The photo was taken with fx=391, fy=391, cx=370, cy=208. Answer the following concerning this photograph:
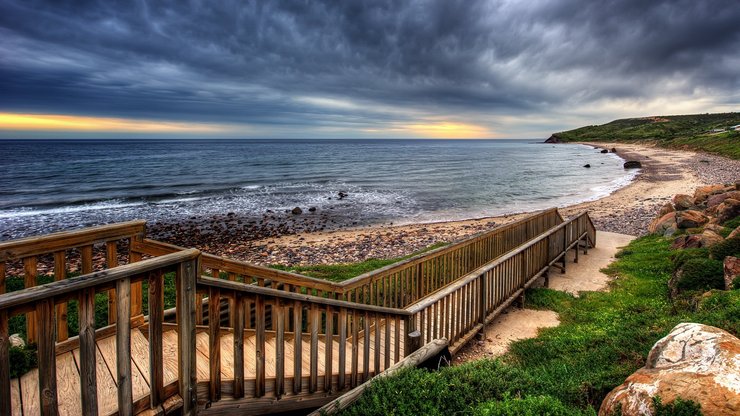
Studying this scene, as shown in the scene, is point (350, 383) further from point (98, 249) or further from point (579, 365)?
point (98, 249)

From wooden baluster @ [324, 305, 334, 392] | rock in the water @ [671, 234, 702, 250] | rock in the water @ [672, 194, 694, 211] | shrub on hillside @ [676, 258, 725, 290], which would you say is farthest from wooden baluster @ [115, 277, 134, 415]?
rock in the water @ [672, 194, 694, 211]

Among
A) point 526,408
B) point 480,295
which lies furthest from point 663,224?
point 526,408

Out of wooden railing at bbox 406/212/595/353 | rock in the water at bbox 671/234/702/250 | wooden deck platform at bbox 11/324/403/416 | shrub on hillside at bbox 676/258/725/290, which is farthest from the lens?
rock in the water at bbox 671/234/702/250

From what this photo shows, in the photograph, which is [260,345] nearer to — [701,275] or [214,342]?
[214,342]

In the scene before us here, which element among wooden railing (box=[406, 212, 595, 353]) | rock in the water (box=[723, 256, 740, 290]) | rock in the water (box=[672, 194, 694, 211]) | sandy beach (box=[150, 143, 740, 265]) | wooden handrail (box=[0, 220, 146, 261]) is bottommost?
sandy beach (box=[150, 143, 740, 265])

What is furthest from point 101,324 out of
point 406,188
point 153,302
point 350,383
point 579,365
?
point 406,188

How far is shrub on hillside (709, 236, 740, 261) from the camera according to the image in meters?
8.36

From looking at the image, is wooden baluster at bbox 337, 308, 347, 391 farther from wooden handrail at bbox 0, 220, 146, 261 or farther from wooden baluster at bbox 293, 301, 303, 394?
wooden handrail at bbox 0, 220, 146, 261

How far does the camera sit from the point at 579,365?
17.8 ft

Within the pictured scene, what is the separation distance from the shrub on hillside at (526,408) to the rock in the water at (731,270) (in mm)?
5674

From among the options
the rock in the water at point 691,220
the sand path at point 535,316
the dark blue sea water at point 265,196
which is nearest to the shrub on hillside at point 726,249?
the sand path at point 535,316

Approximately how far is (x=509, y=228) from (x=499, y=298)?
366 centimetres

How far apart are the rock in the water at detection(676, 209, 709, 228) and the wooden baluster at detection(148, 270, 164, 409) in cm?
1659

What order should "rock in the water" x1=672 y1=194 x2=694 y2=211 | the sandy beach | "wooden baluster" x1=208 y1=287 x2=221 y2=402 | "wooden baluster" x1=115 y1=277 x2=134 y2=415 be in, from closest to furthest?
"wooden baluster" x1=115 y1=277 x2=134 y2=415
"wooden baluster" x1=208 y1=287 x2=221 y2=402
the sandy beach
"rock in the water" x1=672 y1=194 x2=694 y2=211
